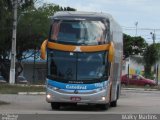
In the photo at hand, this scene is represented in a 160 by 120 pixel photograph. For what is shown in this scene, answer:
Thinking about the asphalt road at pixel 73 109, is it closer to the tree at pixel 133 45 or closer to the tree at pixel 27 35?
the tree at pixel 27 35

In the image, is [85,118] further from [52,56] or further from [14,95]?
[14,95]

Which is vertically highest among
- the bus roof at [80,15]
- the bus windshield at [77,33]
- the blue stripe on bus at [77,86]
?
the bus roof at [80,15]

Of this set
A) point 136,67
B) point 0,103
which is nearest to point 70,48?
point 0,103

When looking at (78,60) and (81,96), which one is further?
(78,60)

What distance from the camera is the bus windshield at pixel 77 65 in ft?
82.6

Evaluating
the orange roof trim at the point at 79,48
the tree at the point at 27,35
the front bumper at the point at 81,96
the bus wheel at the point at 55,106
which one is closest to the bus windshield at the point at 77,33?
the orange roof trim at the point at 79,48

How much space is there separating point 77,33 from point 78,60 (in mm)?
1162

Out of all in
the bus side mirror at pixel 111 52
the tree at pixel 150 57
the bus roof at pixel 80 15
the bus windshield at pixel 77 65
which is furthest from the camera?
the tree at pixel 150 57

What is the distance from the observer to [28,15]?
5641 cm

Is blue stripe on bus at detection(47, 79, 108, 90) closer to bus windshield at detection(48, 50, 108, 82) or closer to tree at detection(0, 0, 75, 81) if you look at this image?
bus windshield at detection(48, 50, 108, 82)

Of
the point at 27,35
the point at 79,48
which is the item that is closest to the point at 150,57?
the point at 27,35

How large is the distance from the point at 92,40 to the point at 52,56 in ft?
6.10

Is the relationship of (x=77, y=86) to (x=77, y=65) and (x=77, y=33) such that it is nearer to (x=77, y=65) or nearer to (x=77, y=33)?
(x=77, y=65)

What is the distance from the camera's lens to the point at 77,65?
25.2m
